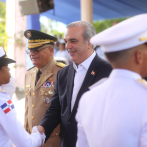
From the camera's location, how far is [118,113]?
2.92 ft

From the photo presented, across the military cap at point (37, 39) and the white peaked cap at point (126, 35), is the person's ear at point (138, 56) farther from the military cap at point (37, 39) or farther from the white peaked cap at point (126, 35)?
the military cap at point (37, 39)

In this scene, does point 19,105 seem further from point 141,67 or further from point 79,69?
point 141,67

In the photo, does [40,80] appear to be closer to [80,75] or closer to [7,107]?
[80,75]

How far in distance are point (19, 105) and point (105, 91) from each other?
199 inches

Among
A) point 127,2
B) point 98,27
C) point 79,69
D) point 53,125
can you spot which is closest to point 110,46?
point 79,69

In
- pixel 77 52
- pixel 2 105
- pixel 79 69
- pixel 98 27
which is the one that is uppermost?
pixel 77 52

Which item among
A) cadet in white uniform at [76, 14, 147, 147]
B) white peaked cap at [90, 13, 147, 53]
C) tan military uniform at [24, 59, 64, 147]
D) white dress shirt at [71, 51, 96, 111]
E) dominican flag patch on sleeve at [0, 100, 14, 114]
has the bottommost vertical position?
tan military uniform at [24, 59, 64, 147]

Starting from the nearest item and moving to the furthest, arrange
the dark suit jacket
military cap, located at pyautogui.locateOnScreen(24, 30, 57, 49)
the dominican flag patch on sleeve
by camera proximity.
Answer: the dominican flag patch on sleeve, the dark suit jacket, military cap, located at pyautogui.locateOnScreen(24, 30, 57, 49)

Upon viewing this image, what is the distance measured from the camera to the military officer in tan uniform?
2.22 meters

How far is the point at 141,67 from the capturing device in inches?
36.8

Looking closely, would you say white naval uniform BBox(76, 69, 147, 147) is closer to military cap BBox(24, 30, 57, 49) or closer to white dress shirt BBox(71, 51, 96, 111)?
white dress shirt BBox(71, 51, 96, 111)

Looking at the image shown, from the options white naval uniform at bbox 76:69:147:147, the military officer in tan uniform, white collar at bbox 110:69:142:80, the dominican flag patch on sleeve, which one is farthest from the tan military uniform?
white collar at bbox 110:69:142:80

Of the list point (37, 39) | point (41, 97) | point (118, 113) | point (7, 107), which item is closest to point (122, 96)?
point (118, 113)

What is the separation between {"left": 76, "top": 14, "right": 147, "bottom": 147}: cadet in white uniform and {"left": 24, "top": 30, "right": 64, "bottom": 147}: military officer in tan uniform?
131 centimetres
